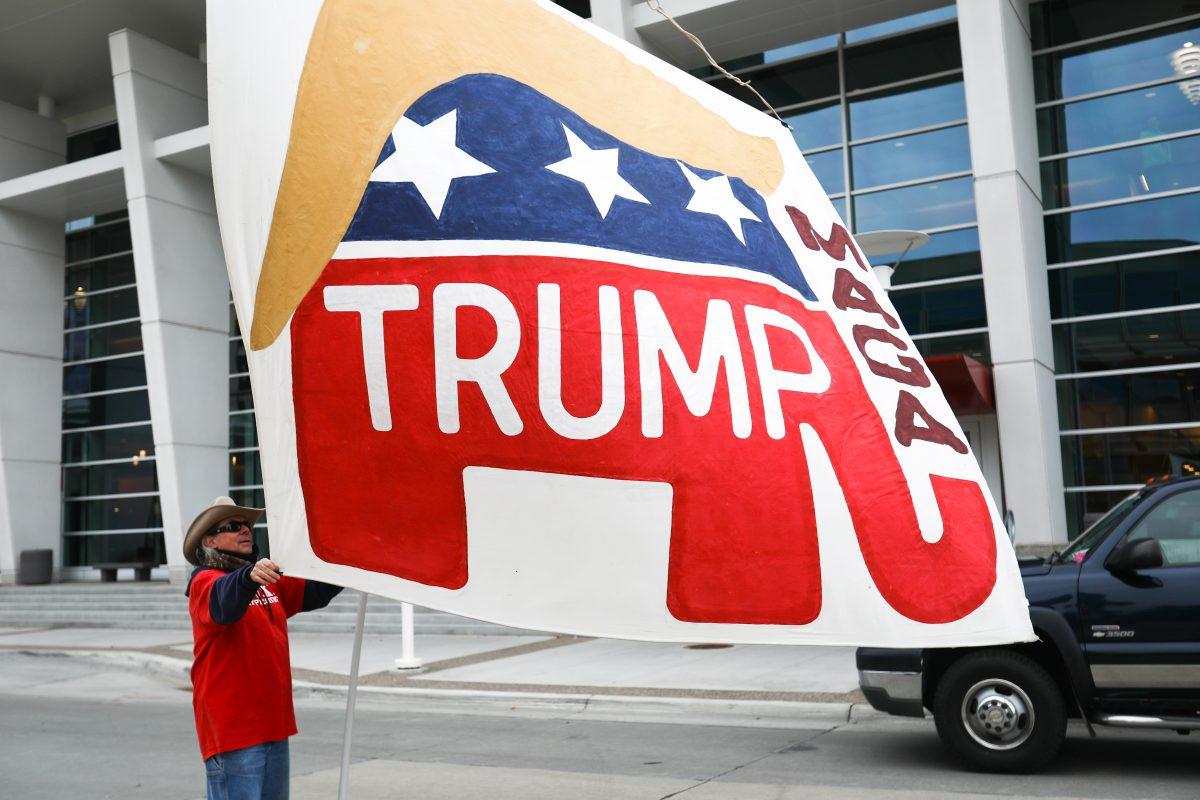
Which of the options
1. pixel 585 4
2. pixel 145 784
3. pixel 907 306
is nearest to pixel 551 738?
pixel 145 784

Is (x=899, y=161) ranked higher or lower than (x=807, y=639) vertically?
higher

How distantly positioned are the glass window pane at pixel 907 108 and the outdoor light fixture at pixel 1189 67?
3432 mm

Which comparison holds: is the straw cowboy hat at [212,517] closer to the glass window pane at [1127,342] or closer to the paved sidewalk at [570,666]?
the paved sidewalk at [570,666]

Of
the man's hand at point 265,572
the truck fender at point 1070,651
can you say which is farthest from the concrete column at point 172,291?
the man's hand at point 265,572

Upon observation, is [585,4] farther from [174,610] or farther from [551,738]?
[551,738]

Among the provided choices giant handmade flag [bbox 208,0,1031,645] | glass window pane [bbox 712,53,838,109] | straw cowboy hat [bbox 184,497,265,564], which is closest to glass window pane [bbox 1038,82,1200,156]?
glass window pane [bbox 712,53,838,109]

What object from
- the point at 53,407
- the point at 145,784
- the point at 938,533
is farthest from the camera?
the point at 53,407

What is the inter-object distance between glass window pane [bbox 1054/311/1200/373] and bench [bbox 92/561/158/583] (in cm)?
2156

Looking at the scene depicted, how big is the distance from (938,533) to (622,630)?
0.69m

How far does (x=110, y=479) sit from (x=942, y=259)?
22.2m

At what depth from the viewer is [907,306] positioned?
66.3ft

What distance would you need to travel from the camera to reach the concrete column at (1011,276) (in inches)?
666

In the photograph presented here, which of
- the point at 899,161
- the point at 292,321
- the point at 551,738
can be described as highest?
the point at 899,161

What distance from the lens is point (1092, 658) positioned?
7.35 metres
